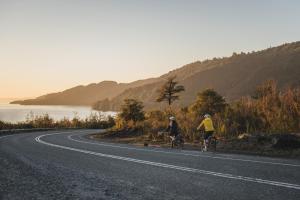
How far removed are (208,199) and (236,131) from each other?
15184 millimetres

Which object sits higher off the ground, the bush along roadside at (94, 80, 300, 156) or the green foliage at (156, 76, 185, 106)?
the green foliage at (156, 76, 185, 106)

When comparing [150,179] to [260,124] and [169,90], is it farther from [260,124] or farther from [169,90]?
[169,90]

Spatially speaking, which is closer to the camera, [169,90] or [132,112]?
[132,112]

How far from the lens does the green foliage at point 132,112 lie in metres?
45.2

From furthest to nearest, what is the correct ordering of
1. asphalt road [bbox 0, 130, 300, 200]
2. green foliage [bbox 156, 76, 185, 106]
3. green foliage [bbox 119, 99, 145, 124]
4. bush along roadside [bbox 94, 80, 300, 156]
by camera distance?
green foliage [bbox 156, 76, 185, 106] → green foliage [bbox 119, 99, 145, 124] → bush along roadside [bbox 94, 80, 300, 156] → asphalt road [bbox 0, 130, 300, 200]

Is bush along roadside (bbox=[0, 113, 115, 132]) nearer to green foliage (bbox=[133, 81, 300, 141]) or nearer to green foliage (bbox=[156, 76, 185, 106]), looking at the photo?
green foliage (bbox=[156, 76, 185, 106])

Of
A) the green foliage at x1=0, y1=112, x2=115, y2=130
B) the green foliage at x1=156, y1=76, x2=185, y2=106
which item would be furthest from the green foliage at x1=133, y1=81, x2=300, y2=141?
the green foliage at x1=156, y1=76, x2=185, y2=106

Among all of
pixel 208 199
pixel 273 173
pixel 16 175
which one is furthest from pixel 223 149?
pixel 208 199

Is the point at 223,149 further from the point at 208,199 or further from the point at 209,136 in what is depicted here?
the point at 208,199

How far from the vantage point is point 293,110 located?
18766 millimetres

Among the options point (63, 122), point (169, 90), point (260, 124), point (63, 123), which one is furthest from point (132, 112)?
point (169, 90)

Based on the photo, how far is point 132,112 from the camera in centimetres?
4553

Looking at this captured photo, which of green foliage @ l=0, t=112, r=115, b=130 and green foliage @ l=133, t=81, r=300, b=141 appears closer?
green foliage @ l=133, t=81, r=300, b=141

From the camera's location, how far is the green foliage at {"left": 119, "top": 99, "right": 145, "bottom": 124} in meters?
45.2
